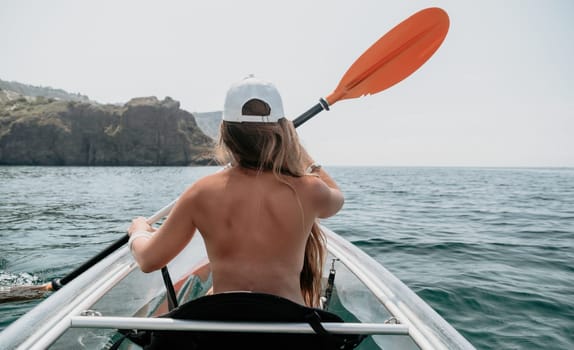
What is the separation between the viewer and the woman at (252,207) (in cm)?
132

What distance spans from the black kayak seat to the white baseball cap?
647 mm

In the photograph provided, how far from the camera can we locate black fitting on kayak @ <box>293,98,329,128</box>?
123 inches

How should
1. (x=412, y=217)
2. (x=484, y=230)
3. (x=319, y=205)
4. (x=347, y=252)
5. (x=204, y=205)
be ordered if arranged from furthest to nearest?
(x=412, y=217)
(x=484, y=230)
(x=347, y=252)
(x=319, y=205)
(x=204, y=205)

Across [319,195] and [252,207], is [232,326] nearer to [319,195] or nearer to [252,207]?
[252,207]

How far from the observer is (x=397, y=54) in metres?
3.45

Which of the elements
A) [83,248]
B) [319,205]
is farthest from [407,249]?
[83,248]

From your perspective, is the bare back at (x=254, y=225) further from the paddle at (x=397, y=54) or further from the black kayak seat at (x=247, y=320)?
the paddle at (x=397, y=54)

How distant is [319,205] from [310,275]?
0.73 m

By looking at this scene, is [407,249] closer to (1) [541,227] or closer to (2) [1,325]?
(1) [541,227]

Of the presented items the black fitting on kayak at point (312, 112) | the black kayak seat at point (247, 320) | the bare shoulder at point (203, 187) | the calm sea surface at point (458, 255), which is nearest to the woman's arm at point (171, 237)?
the bare shoulder at point (203, 187)

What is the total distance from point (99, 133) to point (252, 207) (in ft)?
314

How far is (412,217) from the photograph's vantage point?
32.5 ft

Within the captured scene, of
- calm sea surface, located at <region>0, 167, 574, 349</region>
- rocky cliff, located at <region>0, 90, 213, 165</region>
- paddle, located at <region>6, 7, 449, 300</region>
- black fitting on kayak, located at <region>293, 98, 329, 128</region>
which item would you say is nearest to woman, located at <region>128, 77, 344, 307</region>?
black fitting on kayak, located at <region>293, 98, 329, 128</region>

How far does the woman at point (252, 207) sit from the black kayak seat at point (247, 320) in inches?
5.0
